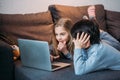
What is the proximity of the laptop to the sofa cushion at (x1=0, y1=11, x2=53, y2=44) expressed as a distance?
322 mm

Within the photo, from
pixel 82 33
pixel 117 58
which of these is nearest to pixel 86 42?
pixel 82 33

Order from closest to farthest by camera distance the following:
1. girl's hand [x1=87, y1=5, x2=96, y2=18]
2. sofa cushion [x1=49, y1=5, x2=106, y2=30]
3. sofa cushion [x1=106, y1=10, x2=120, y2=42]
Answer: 1. sofa cushion [x1=49, y1=5, x2=106, y2=30]
2. girl's hand [x1=87, y1=5, x2=96, y2=18]
3. sofa cushion [x1=106, y1=10, x2=120, y2=42]

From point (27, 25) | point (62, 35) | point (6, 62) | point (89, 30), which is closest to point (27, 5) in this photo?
point (27, 25)

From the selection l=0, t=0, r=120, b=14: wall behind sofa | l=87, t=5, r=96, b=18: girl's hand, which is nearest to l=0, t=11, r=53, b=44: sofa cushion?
l=0, t=0, r=120, b=14: wall behind sofa

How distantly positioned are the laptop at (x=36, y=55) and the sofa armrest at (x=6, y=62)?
10cm

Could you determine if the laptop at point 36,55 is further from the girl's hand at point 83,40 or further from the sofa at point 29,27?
the girl's hand at point 83,40

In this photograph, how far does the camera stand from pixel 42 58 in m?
1.64

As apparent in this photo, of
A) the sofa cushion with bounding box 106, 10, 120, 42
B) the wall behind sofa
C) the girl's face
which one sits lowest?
the sofa cushion with bounding box 106, 10, 120, 42

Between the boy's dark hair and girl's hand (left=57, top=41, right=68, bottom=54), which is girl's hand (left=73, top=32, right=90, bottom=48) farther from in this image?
girl's hand (left=57, top=41, right=68, bottom=54)

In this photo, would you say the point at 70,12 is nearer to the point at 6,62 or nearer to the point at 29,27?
the point at 29,27

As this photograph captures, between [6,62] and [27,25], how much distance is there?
514mm

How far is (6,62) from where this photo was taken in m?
1.71

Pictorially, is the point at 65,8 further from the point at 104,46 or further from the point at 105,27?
the point at 104,46

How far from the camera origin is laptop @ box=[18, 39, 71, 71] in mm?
1604
